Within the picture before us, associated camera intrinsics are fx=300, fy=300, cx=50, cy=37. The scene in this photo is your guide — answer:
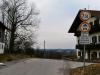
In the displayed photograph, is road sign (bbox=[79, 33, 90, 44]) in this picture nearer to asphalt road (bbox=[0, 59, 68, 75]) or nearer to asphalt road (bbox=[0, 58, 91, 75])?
asphalt road (bbox=[0, 58, 91, 75])

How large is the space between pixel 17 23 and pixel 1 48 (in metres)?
12.1

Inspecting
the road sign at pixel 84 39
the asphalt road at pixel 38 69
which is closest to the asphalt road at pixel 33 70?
the asphalt road at pixel 38 69

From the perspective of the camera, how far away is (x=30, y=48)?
77.8 m

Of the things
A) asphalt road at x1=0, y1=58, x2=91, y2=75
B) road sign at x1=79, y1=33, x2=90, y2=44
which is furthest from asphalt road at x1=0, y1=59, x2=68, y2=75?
road sign at x1=79, y1=33, x2=90, y2=44

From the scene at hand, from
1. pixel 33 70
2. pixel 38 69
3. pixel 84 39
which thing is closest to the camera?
pixel 84 39

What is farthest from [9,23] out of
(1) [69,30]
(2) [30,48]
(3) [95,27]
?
(3) [95,27]

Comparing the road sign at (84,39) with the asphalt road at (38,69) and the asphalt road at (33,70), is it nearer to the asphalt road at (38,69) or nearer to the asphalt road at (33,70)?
the asphalt road at (38,69)

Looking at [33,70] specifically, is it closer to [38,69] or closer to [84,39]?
[38,69]

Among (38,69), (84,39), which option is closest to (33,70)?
(38,69)

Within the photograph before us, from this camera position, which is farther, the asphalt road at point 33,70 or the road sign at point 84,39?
the asphalt road at point 33,70

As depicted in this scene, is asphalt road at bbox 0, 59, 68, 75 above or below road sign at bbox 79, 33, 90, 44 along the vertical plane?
below

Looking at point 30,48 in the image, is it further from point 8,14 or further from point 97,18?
point 97,18

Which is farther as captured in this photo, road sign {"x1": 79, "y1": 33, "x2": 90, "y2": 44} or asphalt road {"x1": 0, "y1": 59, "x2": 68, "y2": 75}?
asphalt road {"x1": 0, "y1": 59, "x2": 68, "y2": 75}

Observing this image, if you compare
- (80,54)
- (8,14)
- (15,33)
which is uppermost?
(8,14)
